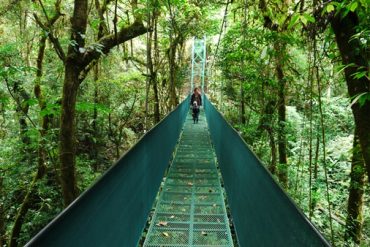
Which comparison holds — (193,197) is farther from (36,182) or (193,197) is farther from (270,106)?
(36,182)

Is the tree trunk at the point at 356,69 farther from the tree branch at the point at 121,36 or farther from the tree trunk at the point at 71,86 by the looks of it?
the tree branch at the point at 121,36

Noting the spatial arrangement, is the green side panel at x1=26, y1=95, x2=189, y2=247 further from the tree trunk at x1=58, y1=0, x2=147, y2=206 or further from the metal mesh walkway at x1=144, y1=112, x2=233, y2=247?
the tree trunk at x1=58, y1=0, x2=147, y2=206

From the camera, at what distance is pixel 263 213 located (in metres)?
1.79

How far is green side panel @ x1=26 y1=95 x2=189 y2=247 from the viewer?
1.10 meters

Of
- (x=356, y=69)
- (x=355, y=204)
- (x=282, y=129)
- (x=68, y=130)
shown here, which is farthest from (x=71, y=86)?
(x=355, y=204)

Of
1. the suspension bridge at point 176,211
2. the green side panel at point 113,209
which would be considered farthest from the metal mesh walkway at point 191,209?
the green side panel at point 113,209

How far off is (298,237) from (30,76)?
5587 mm

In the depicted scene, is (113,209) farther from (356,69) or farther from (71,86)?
(71,86)

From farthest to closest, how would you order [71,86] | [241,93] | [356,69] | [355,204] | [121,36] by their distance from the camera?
1. [241,93]
2. [121,36]
3. [355,204]
4. [71,86]
5. [356,69]

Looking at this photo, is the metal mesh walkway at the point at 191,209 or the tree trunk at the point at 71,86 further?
the tree trunk at the point at 71,86

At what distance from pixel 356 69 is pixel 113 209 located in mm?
1529

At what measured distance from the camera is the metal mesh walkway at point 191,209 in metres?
3.09

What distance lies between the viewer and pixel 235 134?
2912 mm

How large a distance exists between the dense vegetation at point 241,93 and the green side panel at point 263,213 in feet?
1.40
